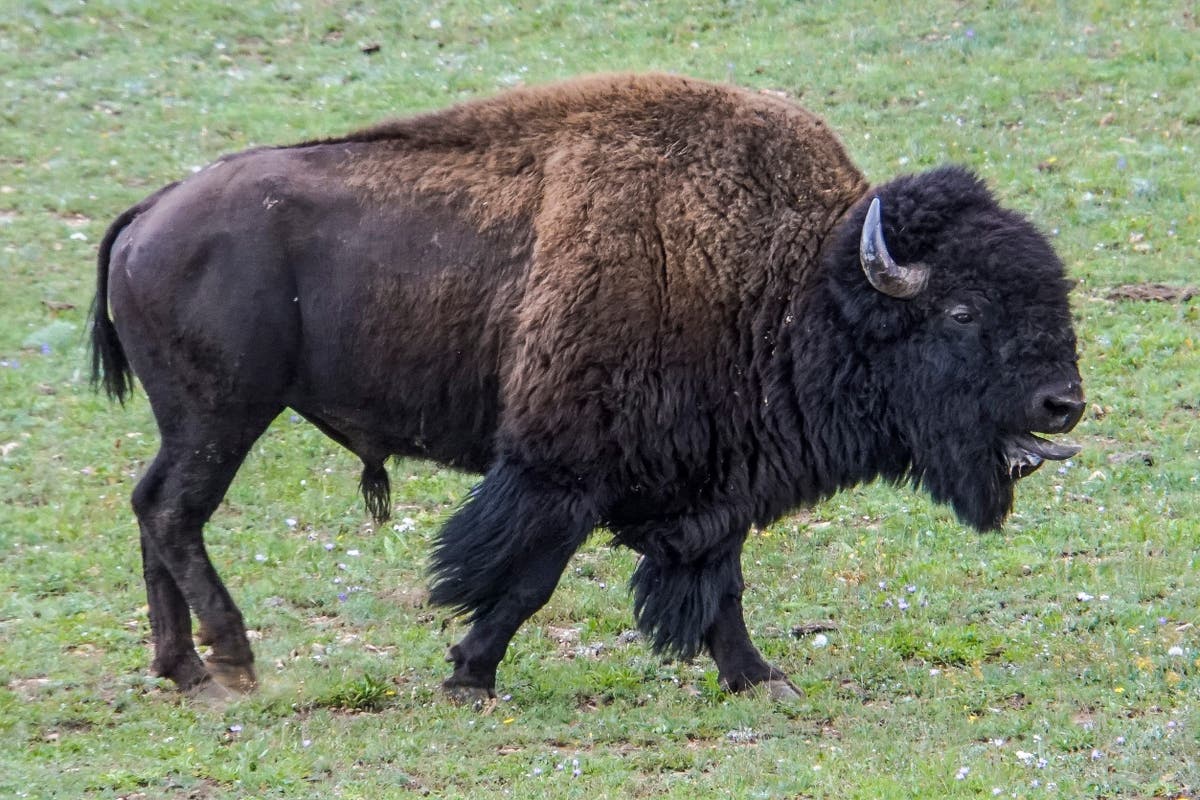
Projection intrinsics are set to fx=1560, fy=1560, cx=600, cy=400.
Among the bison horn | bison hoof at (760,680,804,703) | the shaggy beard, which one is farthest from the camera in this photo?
the shaggy beard

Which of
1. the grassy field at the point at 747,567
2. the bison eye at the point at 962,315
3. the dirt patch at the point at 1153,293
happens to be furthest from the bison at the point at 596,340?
the dirt patch at the point at 1153,293

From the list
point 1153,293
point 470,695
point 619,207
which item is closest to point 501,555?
point 470,695

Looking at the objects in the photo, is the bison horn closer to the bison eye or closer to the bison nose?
the bison eye

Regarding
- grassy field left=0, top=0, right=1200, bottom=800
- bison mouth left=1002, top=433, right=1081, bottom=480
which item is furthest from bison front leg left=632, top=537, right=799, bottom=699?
bison mouth left=1002, top=433, right=1081, bottom=480

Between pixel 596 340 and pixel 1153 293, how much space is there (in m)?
5.79

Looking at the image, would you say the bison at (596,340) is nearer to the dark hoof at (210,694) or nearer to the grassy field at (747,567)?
the dark hoof at (210,694)

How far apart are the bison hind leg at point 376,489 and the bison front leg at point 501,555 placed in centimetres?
66

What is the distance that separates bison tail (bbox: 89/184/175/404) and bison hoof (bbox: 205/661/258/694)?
1256mm

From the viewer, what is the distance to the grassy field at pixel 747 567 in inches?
212

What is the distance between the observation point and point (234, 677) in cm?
623

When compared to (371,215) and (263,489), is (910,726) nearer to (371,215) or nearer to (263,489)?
(371,215)

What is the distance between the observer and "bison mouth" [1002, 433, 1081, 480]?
6141 mm

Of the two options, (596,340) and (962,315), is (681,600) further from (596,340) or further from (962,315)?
(962,315)

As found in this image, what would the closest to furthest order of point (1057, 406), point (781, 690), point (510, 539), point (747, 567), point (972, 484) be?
point (1057, 406), point (510, 539), point (781, 690), point (972, 484), point (747, 567)
